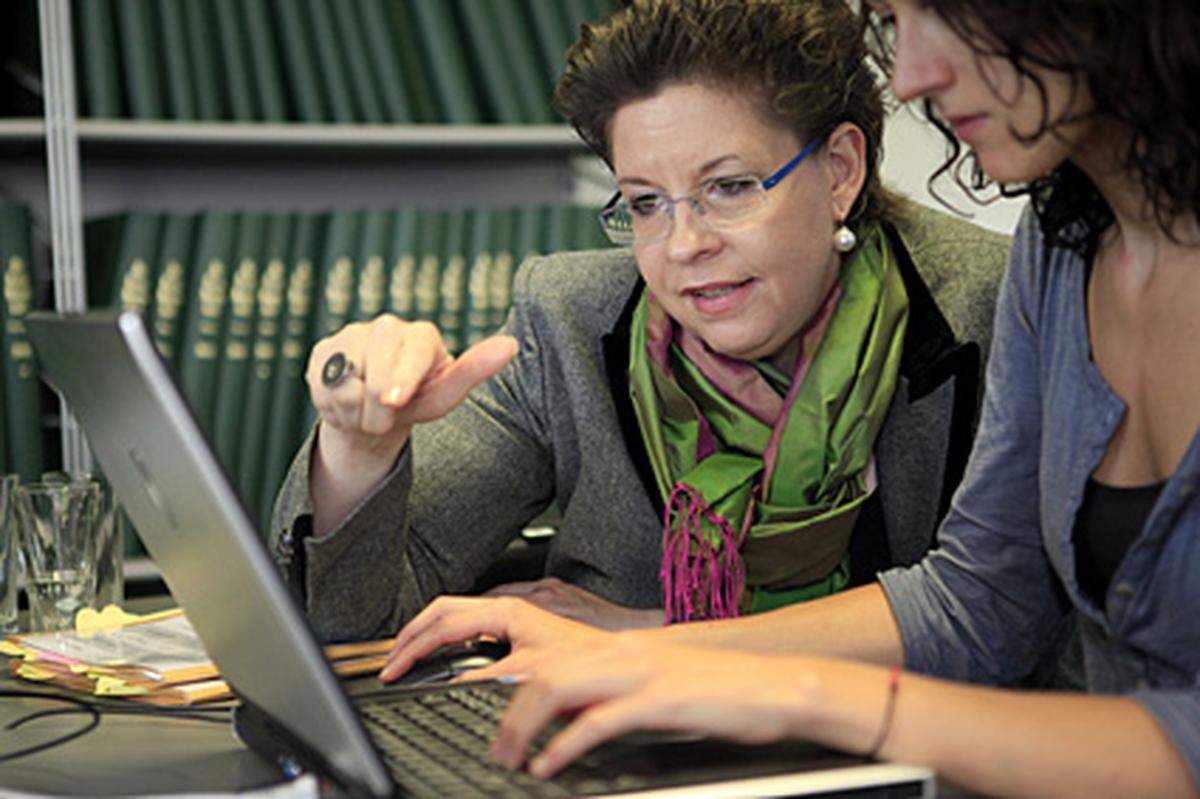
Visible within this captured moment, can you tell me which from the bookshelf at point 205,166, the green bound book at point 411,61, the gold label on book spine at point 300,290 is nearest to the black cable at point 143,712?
the bookshelf at point 205,166

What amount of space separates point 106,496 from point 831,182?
2.69 ft

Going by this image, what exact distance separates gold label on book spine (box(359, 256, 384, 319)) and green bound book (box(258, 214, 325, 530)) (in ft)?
0.26

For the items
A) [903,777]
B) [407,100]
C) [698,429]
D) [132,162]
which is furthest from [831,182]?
[132,162]

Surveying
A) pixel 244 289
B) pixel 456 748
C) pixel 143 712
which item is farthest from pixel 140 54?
pixel 456 748

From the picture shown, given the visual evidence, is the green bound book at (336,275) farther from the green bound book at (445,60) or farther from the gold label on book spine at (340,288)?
the green bound book at (445,60)

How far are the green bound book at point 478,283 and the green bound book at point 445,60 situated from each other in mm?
196

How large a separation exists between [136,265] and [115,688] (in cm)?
136

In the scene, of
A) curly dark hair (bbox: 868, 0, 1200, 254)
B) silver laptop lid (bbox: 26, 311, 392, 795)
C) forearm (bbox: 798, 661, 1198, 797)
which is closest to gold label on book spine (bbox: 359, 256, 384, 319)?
silver laptop lid (bbox: 26, 311, 392, 795)

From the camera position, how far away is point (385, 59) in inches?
102

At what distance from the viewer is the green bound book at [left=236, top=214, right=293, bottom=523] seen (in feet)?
8.21

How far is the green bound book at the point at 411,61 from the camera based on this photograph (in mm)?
2598

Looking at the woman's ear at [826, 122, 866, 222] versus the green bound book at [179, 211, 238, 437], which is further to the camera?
the green bound book at [179, 211, 238, 437]

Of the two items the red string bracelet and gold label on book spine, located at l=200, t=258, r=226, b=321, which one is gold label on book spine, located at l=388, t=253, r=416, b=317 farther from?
the red string bracelet

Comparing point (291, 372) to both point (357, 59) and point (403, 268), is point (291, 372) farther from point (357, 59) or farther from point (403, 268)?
point (357, 59)
